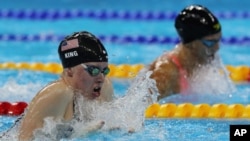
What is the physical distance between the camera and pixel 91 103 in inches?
131

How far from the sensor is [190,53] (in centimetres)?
462

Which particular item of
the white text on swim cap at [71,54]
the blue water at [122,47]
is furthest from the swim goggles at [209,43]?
the white text on swim cap at [71,54]

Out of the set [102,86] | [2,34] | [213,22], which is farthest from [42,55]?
[102,86]

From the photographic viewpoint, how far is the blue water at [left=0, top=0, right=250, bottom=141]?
372cm

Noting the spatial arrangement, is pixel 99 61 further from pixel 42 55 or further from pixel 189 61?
pixel 42 55

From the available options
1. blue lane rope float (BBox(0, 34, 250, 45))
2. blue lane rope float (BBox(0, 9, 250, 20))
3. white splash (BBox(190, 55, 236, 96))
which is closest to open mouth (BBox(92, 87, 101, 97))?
white splash (BBox(190, 55, 236, 96))

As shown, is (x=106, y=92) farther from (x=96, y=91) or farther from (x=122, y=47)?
(x=122, y=47)

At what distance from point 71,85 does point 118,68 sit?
244 cm

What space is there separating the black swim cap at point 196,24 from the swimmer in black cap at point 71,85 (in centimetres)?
145

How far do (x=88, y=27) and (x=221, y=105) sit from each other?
3450 mm

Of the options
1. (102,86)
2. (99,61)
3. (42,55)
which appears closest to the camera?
(99,61)

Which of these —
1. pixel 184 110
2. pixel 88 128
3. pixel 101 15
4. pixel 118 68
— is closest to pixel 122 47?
pixel 118 68

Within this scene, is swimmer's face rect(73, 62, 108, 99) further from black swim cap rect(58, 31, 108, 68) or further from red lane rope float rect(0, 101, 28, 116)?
red lane rope float rect(0, 101, 28, 116)

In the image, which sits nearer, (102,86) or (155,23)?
(102,86)
